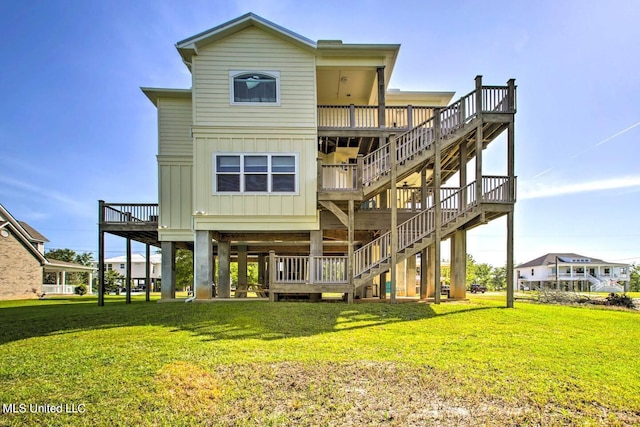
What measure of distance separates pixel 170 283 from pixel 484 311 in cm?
1228

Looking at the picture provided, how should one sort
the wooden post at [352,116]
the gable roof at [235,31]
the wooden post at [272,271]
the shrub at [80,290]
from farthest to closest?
the shrub at [80,290], the wooden post at [352,116], the gable roof at [235,31], the wooden post at [272,271]

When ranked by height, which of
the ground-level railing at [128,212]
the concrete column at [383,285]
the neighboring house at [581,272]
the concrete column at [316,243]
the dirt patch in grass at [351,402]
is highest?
the ground-level railing at [128,212]

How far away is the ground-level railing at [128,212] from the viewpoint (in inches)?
608

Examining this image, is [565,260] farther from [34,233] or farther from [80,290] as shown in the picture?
[34,233]

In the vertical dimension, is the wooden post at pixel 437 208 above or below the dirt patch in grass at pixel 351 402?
above

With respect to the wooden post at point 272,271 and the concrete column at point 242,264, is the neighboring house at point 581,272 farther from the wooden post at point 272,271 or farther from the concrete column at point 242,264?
the wooden post at point 272,271

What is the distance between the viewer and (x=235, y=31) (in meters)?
12.9

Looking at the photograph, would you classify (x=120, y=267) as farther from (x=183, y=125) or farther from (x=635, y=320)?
(x=635, y=320)

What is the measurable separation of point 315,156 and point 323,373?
9.21 metres

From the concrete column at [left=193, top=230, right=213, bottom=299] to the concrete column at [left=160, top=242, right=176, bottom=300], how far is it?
325 centimetres

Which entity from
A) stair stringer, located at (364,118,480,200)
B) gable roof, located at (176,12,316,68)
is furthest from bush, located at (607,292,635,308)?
gable roof, located at (176,12,316,68)

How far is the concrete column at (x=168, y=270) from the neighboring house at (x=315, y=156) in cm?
274

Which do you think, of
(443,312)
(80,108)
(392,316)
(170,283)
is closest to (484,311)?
(443,312)

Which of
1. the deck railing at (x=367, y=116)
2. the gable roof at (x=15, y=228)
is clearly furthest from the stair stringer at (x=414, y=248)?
the gable roof at (x=15, y=228)
